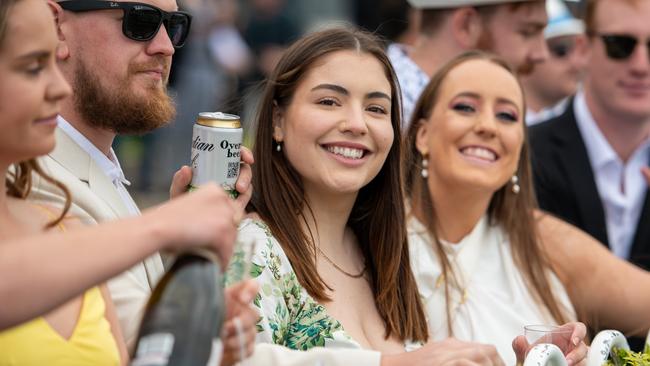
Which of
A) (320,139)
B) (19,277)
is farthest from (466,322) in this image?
(19,277)

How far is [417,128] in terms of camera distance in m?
4.27

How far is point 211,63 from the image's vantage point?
12031mm

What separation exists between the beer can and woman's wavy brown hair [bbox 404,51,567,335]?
4.55ft

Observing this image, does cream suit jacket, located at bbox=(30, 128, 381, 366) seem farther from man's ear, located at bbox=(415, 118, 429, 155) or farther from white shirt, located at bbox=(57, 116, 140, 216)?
man's ear, located at bbox=(415, 118, 429, 155)

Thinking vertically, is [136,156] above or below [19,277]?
below

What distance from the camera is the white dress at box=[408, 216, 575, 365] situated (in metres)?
3.81

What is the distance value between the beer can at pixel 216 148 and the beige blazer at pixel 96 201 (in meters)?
0.30

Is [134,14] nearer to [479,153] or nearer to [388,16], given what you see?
[479,153]

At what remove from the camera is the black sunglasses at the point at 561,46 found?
7.76 m

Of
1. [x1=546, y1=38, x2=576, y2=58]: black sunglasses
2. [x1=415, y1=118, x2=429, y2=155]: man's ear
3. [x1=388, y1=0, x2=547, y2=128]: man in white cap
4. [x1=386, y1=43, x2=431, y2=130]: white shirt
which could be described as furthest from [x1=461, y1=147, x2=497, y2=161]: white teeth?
[x1=546, y1=38, x2=576, y2=58]: black sunglasses

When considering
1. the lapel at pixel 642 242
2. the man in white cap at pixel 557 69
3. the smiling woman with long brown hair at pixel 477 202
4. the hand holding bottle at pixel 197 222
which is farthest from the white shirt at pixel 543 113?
the hand holding bottle at pixel 197 222

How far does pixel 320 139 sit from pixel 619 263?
5.11 feet

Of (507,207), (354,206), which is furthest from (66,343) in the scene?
(507,207)

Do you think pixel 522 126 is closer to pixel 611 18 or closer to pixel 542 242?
pixel 542 242
